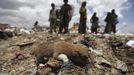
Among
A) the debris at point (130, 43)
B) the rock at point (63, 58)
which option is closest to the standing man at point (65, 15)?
the debris at point (130, 43)

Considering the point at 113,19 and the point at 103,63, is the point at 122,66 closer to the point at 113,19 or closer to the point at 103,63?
the point at 103,63

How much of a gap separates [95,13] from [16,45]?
5200mm

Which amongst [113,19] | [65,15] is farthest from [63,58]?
[113,19]

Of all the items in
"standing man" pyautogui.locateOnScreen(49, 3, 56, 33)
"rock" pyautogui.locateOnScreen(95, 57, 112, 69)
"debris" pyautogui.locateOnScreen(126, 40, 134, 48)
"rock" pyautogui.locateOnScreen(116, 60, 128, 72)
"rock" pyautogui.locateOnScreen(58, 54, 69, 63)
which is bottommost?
"rock" pyautogui.locateOnScreen(116, 60, 128, 72)

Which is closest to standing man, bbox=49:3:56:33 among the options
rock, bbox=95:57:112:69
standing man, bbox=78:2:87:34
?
standing man, bbox=78:2:87:34

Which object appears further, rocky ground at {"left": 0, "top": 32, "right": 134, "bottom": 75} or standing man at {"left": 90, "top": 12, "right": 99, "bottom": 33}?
standing man at {"left": 90, "top": 12, "right": 99, "bottom": 33}

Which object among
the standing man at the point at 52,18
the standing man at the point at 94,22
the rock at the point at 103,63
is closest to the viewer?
the rock at the point at 103,63

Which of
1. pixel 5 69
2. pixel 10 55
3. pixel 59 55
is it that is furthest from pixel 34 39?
pixel 59 55

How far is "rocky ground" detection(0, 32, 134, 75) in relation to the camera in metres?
7.57

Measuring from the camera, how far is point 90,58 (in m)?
8.61

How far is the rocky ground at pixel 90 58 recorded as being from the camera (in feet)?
24.8

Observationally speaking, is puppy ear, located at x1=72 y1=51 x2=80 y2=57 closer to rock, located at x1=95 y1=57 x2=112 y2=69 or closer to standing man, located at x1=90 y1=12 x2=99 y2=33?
rock, located at x1=95 y1=57 x2=112 y2=69

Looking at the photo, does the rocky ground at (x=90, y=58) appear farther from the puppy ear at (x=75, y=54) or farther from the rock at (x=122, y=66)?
the puppy ear at (x=75, y=54)

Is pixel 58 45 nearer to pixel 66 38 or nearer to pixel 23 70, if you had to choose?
pixel 23 70
